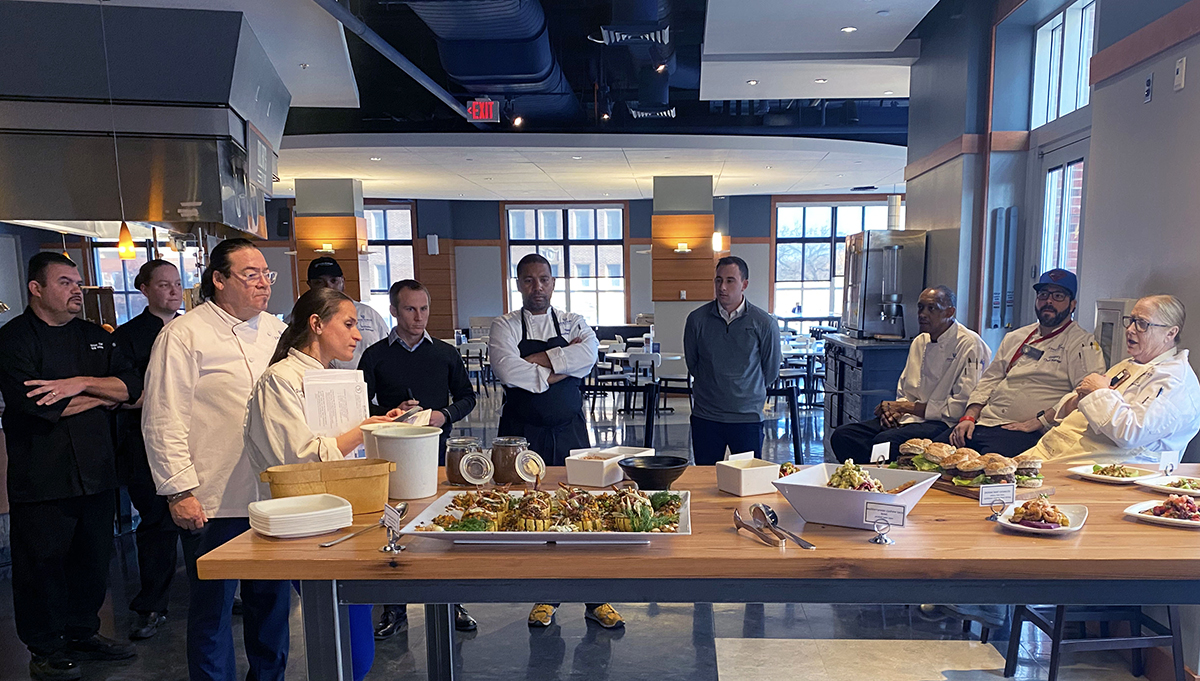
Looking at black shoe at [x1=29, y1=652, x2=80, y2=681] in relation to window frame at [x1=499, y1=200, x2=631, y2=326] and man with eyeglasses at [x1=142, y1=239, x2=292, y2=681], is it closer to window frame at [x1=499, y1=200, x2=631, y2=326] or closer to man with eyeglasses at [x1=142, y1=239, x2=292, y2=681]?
man with eyeglasses at [x1=142, y1=239, x2=292, y2=681]

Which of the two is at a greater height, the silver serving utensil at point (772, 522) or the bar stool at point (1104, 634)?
the silver serving utensil at point (772, 522)

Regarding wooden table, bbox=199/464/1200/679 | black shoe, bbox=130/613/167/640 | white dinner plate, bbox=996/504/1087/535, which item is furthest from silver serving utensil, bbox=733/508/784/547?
black shoe, bbox=130/613/167/640

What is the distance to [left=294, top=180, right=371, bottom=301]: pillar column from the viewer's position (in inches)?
464

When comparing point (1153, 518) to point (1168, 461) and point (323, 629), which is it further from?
point (323, 629)

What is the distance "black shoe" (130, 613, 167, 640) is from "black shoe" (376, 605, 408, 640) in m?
1.10

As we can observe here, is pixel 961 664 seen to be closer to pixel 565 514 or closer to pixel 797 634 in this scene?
pixel 797 634

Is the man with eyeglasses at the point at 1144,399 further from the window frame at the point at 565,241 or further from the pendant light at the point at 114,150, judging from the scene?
the window frame at the point at 565,241

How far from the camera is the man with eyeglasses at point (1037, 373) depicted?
364 centimetres

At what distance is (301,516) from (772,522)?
1081mm

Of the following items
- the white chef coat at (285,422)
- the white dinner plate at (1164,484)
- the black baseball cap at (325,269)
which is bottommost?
the white dinner plate at (1164,484)

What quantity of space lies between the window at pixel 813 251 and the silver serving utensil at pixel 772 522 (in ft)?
50.9

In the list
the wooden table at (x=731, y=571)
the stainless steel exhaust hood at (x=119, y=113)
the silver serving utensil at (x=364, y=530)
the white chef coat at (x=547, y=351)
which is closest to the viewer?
the wooden table at (x=731, y=571)

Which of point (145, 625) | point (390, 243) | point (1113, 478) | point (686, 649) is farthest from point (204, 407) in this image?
point (390, 243)

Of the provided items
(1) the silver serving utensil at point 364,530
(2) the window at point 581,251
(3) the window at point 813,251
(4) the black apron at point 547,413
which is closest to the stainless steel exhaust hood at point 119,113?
(4) the black apron at point 547,413
